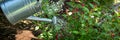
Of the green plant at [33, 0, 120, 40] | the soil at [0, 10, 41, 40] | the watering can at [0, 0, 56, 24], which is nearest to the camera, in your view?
the watering can at [0, 0, 56, 24]

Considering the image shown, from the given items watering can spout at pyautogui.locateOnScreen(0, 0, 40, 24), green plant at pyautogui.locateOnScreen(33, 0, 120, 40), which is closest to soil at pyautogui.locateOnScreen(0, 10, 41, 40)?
green plant at pyautogui.locateOnScreen(33, 0, 120, 40)

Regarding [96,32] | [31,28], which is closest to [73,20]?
[96,32]

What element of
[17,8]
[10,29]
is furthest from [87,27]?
[17,8]

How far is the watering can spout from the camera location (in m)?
1.68

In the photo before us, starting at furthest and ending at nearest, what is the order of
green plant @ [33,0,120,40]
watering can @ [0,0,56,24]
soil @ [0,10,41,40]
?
1. soil @ [0,10,41,40]
2. green plant @ [33,0,120,40]
3. watering can @ [0,0,56,24]

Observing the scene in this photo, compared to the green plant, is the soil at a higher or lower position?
higher

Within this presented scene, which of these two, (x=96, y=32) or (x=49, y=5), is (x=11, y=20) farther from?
(x=49, y=5)

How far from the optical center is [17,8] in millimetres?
1740

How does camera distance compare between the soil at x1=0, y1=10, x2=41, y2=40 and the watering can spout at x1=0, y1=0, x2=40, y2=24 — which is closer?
the watering can spout at x1=0, y1=0, x2=40, y2=24

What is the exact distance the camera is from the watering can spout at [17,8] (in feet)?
5.52

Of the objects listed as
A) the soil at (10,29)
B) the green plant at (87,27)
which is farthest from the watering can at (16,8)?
the soil at (10,29)

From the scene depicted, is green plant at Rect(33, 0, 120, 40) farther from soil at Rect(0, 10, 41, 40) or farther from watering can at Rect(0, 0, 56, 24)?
watering can at Rect(0, 0, 56, 24)

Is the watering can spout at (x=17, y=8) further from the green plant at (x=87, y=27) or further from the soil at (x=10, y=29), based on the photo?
the soil at (x=10, y=29)

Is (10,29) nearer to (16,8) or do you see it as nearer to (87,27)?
(87,27)
